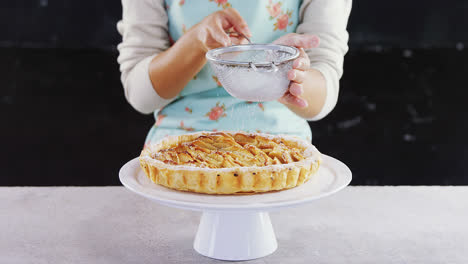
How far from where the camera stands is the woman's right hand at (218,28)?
124 centimetres

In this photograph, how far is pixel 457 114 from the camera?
2.67 meters

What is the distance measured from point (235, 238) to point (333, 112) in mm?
1668

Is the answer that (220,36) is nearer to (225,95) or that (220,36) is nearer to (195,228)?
(225,95)

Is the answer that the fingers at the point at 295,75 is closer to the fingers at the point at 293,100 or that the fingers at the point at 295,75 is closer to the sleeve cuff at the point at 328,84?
the fingers at the point at 293,100

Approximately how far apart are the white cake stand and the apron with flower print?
16.8 inches

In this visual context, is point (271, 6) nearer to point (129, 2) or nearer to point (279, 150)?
point (129, 2)

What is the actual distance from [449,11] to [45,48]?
1.84m

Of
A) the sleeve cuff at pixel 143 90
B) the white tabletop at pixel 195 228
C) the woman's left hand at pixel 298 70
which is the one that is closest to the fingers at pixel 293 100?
the woman's left hand at pixel 298 70

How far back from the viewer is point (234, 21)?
4.13 feet

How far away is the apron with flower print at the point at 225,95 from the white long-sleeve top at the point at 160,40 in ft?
0.13

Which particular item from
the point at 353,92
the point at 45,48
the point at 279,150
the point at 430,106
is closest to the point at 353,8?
the point at 353,92

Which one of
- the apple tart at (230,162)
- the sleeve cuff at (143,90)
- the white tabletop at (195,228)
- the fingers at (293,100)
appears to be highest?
the fingers at (293,100)

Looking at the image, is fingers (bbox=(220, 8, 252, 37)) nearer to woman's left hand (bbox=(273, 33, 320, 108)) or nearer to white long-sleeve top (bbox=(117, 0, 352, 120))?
woman's left hand (bbox=(273, 33, 320, 108))

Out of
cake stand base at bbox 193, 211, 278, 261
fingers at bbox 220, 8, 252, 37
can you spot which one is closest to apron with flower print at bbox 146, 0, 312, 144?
fingers at bbox 220, 8, 252, 37
